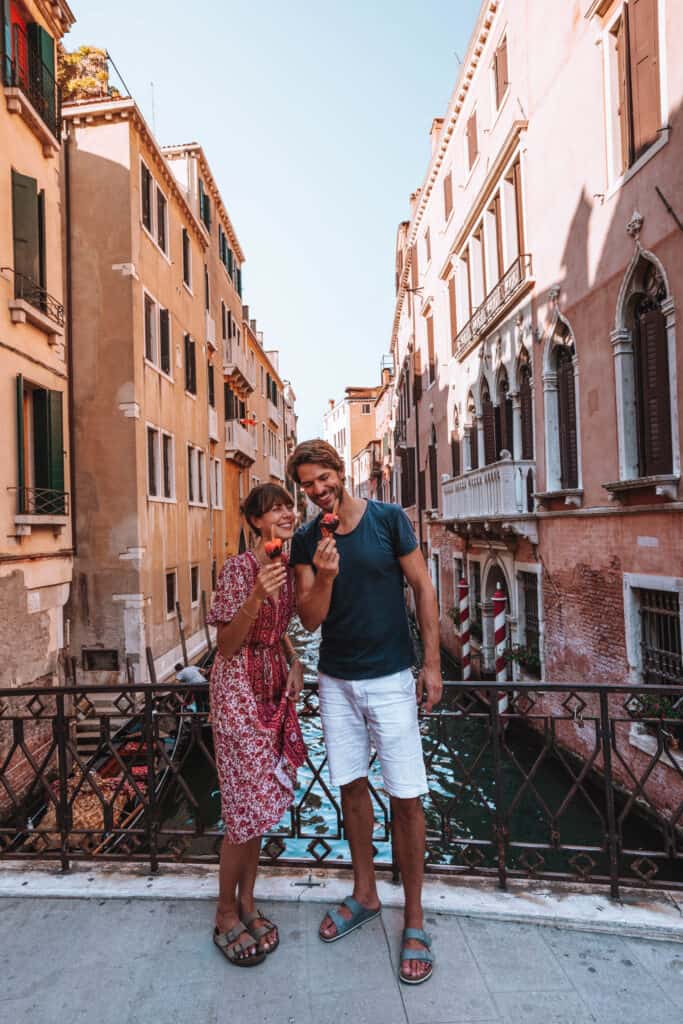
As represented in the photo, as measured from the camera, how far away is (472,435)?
1491cm

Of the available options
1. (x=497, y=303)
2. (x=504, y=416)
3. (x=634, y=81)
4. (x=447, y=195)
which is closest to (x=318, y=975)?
(x=634, y=81)

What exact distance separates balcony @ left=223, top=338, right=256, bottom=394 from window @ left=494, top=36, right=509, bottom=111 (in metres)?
11.3

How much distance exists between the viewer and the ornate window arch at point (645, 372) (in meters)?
6.66

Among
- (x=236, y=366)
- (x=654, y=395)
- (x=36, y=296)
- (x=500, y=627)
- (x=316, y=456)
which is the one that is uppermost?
(x=236, y=366)

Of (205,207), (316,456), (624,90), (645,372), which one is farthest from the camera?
(205,207)

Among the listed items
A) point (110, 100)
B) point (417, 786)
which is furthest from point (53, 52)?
point (417, 786)

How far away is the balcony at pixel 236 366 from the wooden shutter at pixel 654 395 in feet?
50.5

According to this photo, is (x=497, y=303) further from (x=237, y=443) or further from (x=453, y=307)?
(x=237, y=443)

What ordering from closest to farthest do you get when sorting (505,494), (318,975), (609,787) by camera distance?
(318,975) < (609,787) < (505,494)

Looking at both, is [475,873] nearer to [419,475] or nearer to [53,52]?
[53,52]

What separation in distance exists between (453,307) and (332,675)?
50.5 ft

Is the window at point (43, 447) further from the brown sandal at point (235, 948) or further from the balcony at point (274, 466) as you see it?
the balcony at point (274, 466)

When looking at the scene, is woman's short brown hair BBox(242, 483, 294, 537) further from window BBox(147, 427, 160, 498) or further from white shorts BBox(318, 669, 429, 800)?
window BBox(147, 427, 160, 498)

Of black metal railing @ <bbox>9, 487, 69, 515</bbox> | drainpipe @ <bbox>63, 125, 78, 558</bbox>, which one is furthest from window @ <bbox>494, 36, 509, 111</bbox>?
black metal railing @ <bbox>9, 487, 69, 515</bbox>
